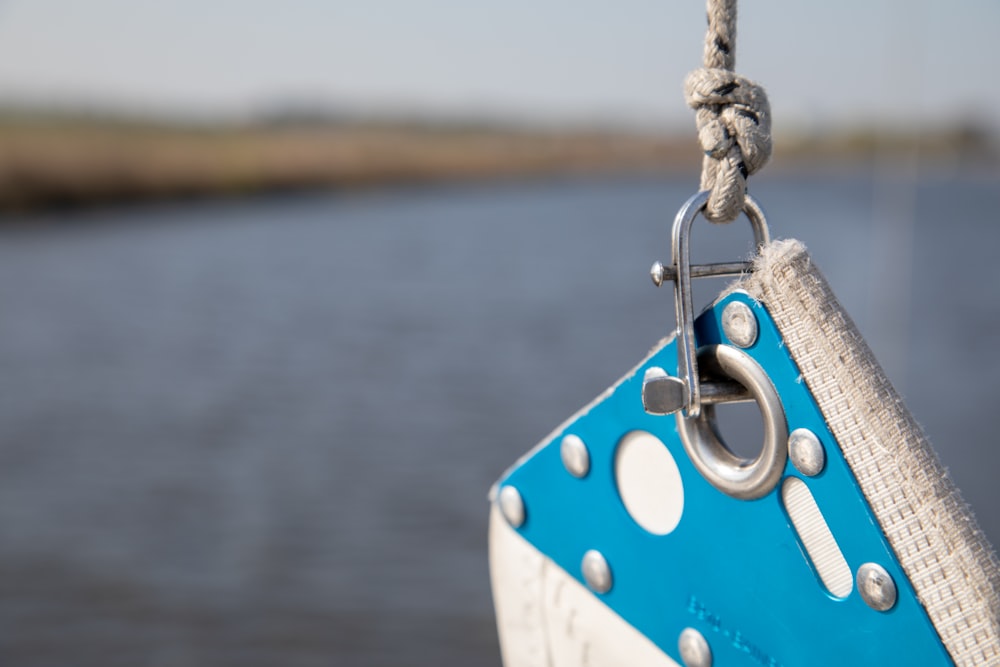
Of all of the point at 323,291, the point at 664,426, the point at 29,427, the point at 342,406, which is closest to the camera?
the point at 664,426

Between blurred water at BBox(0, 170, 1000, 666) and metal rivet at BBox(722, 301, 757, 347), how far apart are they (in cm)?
367

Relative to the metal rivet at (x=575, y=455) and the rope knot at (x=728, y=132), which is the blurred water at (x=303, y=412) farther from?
the rope knot at (x=728, y=132)

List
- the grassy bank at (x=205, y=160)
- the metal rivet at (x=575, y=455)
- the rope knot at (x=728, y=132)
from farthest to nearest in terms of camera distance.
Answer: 1. the grassy bank at (x=205, y=160)
2. the metal rivet at (x=575, y=455)
3. the rope knot at (x=728, y=132)

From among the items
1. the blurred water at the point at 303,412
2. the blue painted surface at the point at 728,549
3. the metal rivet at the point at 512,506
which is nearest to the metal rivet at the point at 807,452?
the blue painted surface at the point at 728,549

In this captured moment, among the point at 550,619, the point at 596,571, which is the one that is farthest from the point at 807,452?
the point at 550,619

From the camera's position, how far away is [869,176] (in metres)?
60.4

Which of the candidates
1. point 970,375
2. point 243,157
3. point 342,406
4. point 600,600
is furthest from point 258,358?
point 243,157

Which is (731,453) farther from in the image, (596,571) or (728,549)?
(596,571)

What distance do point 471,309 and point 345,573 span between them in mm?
7069

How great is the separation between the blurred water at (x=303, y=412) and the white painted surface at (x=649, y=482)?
3.48 metres

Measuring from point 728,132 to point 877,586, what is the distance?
48cm

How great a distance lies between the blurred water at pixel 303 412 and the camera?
470 cm

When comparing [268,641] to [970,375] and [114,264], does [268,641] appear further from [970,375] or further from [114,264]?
[114,264]

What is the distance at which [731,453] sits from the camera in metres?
1.04
